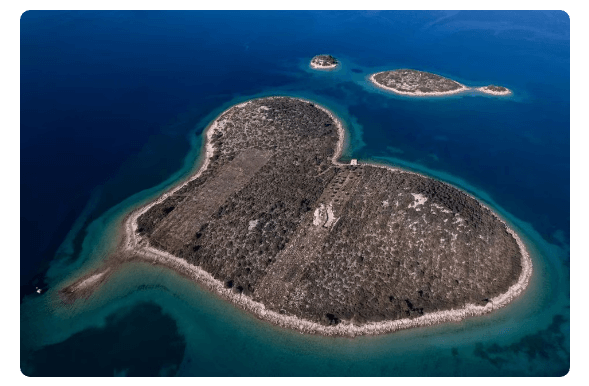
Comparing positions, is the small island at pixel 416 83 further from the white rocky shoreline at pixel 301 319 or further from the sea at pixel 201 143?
the white rocky shoreline at pixel 301 319

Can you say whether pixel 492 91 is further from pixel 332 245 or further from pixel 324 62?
pixel 332 245

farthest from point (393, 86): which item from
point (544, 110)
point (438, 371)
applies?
point (438, 371)

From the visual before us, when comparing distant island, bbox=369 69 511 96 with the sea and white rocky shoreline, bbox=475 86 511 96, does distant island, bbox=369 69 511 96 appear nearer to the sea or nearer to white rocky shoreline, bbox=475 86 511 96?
white rocky shoreline, bbox=475 86 511 96

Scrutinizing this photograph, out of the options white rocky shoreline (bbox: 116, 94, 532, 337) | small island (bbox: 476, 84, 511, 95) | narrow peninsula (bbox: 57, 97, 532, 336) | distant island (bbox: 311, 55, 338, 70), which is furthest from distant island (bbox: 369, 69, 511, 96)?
white rocky shoreline (bbox: 116, 94, 532, 337)

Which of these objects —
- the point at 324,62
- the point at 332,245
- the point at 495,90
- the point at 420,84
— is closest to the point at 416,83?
the point at 420,84

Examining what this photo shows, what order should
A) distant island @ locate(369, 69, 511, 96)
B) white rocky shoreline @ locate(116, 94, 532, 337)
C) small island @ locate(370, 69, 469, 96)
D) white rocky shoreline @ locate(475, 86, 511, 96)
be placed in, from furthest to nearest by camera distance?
small island @ locate(370, 69, 469, 96), distant island @ locate(369, 69, 511, 96), white rocky shoreline @ locate(475, 86, 511, 96), white rocky shoreline @ locate(116, 94, 532, 337)

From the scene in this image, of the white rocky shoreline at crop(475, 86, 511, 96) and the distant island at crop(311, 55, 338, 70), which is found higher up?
the distant island at crop(311, 55, 338, 70)

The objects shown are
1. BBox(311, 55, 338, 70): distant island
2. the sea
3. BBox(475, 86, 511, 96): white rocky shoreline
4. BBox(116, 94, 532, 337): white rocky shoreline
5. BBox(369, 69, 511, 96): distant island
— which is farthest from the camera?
BBox(311, 55, 338, 70): distant island
